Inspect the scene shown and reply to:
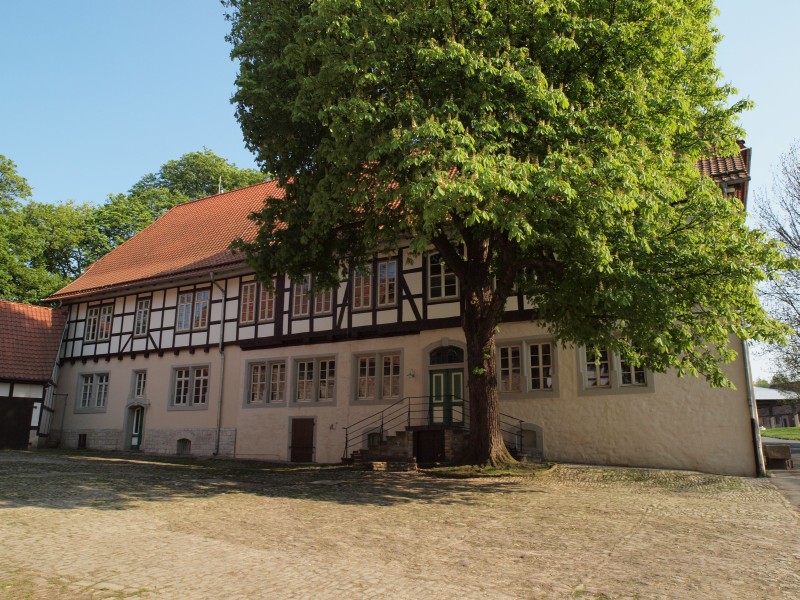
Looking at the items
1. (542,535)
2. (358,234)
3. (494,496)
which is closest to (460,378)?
(358,234)

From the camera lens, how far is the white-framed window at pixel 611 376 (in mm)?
16109

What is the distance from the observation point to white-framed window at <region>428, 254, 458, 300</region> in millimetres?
18703

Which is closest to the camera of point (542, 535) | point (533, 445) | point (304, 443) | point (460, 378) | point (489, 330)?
point (542, 535)

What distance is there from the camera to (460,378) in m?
18.3

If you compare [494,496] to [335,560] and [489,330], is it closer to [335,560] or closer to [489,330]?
[489,330]

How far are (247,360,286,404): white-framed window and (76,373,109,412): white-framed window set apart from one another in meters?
7.89

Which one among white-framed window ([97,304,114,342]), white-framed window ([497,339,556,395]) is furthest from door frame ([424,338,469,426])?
white-framed window ([97,304,114,342])

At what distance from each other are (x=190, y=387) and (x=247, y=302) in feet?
13.3

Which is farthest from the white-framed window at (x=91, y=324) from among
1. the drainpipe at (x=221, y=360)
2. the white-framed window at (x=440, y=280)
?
the white-framed window at (x=440, y=280)

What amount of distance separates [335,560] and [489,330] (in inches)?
319

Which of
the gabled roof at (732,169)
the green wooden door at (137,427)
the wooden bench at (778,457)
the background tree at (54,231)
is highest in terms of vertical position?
the background tree at (54,231)

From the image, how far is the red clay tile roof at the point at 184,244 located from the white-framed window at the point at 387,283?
5.89 m

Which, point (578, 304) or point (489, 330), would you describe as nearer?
point (578, 304)

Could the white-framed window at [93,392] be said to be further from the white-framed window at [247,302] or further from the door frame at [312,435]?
the door frame at [312,435]
